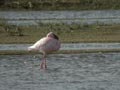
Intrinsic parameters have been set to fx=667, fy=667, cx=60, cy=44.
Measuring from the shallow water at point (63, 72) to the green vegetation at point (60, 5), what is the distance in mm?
27664

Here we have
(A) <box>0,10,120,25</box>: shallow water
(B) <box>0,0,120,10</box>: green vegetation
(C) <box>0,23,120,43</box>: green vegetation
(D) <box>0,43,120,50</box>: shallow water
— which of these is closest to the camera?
(D) <box>0,43,120,50</box>: shallow water

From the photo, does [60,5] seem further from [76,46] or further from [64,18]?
[76,46]

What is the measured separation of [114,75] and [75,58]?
130 inches

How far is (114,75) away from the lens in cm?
1530

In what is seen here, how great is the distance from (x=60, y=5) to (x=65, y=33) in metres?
22.2

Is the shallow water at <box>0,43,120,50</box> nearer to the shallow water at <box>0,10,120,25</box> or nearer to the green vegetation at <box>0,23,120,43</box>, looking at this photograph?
the green vegetation at <box>0,23,120,43</box>

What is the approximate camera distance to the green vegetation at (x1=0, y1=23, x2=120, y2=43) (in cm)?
2339

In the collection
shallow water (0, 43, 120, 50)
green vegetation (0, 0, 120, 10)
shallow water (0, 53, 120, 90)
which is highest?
shallow water (0, 53, 120, 90)

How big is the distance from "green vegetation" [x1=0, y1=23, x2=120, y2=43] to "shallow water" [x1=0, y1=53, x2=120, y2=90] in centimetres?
409

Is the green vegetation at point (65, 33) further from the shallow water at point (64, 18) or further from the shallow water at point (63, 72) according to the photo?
the shallow water at point (63, 72)

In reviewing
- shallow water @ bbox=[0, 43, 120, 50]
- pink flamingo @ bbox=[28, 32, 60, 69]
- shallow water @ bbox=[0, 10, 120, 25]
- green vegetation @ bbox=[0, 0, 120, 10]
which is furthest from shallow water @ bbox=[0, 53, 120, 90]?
green vegetation @ bbox=[0, 0, 120, 10]

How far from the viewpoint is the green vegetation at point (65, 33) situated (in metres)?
23.4

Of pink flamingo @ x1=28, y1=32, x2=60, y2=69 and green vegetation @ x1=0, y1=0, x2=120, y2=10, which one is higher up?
pink flamingo @ x1=28, y1=32, x2=60, y2=69

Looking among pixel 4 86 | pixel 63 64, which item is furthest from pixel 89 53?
pixel 4 86
